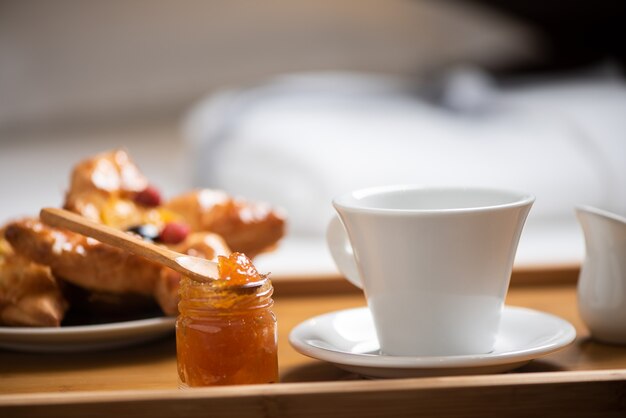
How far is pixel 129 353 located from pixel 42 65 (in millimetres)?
2206

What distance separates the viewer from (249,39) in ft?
9.14

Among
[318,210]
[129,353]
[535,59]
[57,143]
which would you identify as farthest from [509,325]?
[535,59]

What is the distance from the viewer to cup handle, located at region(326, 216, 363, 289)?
61 centimetres

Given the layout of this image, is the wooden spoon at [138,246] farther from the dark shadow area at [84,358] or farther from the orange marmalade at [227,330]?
the dark shadow area at [84,358]

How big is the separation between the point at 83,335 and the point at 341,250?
7.7 inches

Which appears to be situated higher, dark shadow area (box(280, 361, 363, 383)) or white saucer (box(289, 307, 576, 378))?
white saucer (box(289, 307, 576, 378))

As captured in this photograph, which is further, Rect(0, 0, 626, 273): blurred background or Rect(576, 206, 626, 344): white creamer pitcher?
Rect(0, 0, 626, 273): blurred background

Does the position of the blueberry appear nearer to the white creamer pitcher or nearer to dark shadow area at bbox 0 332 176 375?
dark shadow area at bbox 0 332 176 375

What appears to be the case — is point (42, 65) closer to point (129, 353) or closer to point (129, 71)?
point (129, 71)

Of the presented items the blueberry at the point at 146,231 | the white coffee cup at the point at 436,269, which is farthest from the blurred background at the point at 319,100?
the white coffee cup at the point at 436,269

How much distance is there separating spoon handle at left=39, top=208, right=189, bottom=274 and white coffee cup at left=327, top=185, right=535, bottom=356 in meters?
0.11

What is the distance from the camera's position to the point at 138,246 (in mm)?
558

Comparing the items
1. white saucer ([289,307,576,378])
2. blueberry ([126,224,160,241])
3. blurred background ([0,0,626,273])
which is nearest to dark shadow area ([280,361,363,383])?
white saucer ([289,307,576,378])

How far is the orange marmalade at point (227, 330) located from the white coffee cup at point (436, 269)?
0.07m
